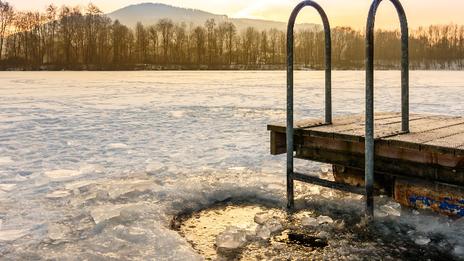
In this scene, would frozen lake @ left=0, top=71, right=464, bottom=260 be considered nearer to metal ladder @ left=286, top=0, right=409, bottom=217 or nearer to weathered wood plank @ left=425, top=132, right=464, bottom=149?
metal ladder @ left=286, top=0, right=409, bottom=217

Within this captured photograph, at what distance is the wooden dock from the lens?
3.25m

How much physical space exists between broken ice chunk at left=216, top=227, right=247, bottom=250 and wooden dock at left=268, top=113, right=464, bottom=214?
0.78 meters

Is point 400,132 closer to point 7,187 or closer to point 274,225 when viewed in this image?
point 274,225

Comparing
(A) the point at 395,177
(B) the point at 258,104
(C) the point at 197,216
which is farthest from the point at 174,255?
(B) the point at 258,104

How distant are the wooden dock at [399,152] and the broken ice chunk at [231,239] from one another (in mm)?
779

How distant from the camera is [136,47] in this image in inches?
3440

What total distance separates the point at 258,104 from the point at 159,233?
1063cm

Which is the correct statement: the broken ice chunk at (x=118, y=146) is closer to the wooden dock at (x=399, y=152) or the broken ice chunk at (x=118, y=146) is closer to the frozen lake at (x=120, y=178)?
the frozen lake at (x=120, y=178)

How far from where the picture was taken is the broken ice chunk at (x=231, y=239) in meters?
3.35

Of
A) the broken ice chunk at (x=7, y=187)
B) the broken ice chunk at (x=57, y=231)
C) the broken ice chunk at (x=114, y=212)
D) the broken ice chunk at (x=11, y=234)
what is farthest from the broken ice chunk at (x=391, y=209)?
the broken ice chunk at (x=7, y=187)

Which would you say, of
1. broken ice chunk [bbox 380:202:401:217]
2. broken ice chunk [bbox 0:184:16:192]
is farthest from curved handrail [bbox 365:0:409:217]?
broken ice chunk [bbox 0:184:16:192]

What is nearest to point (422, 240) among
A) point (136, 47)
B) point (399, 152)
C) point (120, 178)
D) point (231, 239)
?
point (399, 152)

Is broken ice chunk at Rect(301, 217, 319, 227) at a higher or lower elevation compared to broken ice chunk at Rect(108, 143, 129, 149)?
lower

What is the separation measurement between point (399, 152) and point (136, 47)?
8731 centimetres
